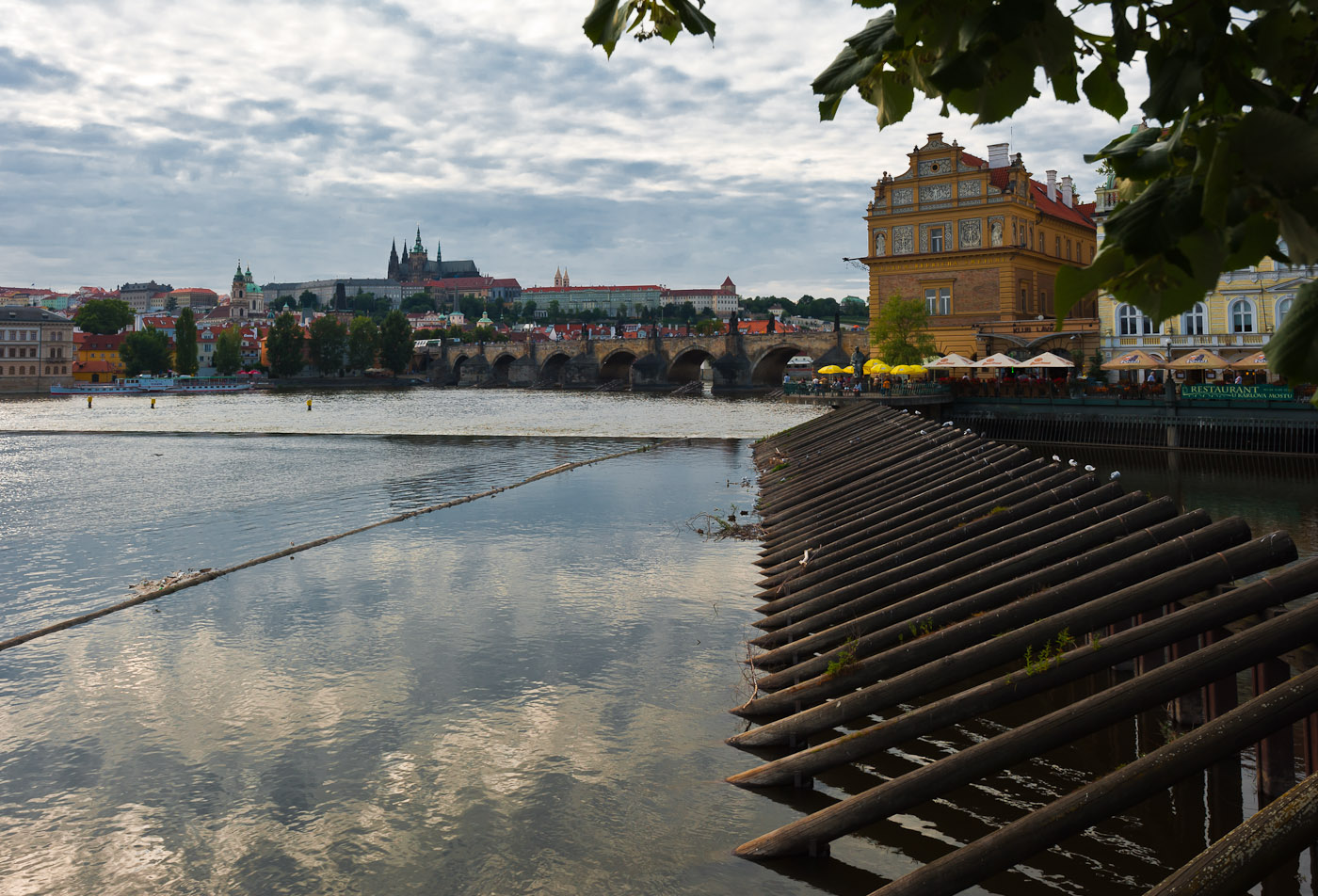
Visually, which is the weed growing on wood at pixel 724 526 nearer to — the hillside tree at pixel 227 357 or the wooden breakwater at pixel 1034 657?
the wooden breakwater at pixel 1034 657

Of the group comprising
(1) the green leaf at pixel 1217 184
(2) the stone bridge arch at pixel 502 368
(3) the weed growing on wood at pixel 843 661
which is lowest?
(3) the weed growing on wood at pixel 843 661

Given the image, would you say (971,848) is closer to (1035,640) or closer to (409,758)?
(1035,640)

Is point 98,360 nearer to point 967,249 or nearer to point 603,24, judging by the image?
point 967,249

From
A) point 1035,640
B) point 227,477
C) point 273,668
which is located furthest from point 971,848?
point 227,477

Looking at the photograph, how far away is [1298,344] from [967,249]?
52.3 m

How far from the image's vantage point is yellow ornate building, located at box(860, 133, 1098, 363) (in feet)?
163

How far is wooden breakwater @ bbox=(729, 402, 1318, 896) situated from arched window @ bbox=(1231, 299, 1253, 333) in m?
33.3

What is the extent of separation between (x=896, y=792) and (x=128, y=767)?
6004 mm

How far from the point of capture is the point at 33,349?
120938 mm

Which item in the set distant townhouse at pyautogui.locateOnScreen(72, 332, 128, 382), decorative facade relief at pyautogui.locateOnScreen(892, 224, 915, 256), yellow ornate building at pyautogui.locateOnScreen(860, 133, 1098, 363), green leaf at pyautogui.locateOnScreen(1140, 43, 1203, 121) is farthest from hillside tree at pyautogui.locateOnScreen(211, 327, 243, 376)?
green leaf at pyautogui.locateOnScreen(1140, 43, 1203, 121)

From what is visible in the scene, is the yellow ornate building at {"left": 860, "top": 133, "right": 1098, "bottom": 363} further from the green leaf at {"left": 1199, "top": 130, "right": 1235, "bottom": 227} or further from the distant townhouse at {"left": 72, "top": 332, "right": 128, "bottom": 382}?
the distant townhouse at {"left": 72, "top": 332, "right": 128, "bottom": 382}

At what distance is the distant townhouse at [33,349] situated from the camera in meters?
118

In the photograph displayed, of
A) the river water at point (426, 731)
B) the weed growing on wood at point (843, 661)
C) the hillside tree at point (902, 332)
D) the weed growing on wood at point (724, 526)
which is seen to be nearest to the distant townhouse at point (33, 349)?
the hillside tree at point (902, 332)

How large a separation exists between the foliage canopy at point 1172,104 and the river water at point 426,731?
16.4 feet
